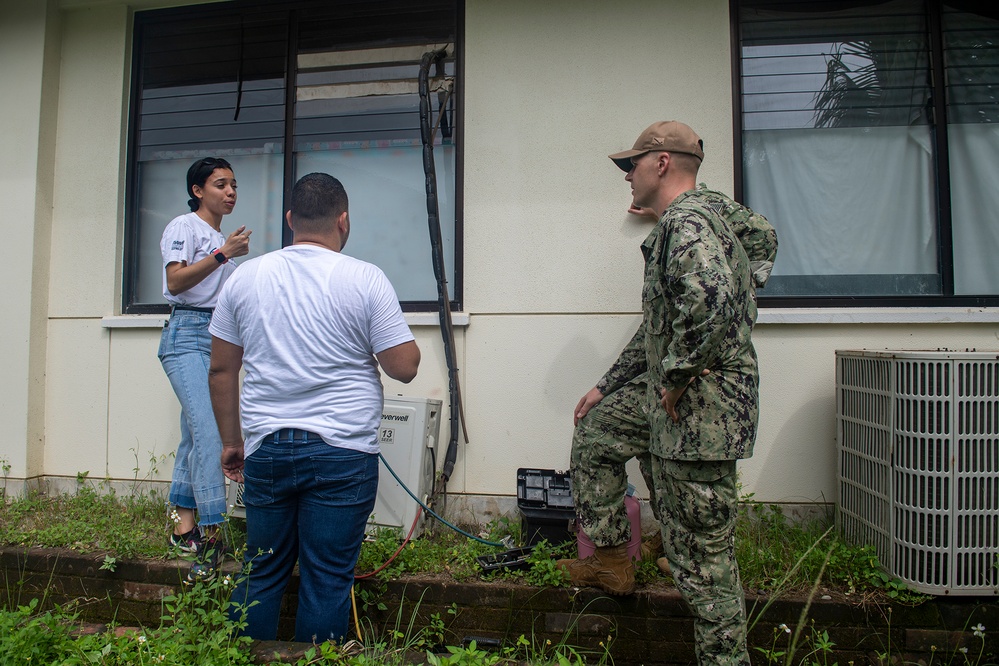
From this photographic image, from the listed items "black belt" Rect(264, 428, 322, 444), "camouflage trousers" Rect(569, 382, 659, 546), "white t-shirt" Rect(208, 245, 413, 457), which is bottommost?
"camouflage trousers" Rect(569, 382, 659, 546)

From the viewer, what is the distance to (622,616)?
9.10ft

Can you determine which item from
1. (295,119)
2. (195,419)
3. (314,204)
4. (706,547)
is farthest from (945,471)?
(295,119)

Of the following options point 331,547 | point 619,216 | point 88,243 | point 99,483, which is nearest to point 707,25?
point 619,216

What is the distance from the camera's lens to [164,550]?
126 inches

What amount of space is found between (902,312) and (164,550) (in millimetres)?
4032

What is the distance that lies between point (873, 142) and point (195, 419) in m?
4.01

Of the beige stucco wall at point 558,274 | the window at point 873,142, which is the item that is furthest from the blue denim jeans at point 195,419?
the window at point 873,142

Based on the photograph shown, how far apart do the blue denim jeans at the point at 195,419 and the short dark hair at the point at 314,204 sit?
1.09 meters

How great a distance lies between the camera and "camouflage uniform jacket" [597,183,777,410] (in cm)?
268

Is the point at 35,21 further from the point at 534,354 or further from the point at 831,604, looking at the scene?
the point at 831,604

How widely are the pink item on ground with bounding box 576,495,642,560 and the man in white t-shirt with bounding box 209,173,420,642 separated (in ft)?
3.47

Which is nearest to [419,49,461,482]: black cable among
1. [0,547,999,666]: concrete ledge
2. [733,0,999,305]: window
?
[0,547,999,666]: concrete ledge

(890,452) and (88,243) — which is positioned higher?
(88,243)

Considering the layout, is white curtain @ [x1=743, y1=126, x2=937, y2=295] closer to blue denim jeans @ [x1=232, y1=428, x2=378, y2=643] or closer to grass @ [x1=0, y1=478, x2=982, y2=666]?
grass @ [x1=0, y1=478, x2=982, y2=666]
